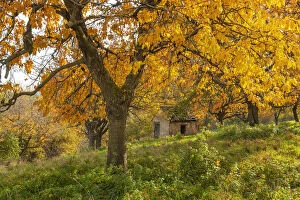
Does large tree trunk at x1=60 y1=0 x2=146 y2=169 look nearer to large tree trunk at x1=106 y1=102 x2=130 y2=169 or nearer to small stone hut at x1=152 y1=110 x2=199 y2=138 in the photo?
large tree trunk at x1=106 y1=102 x2=130 y2=169

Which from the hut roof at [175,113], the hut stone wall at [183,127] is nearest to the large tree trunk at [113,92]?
the hut roof at [175,113]

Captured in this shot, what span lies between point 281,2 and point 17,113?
33.1 metres

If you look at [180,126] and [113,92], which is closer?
[113,92]

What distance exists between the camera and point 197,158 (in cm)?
842

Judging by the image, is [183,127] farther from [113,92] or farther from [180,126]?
[113,92]

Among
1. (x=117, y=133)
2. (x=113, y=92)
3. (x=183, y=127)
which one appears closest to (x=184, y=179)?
(x=117, y=133)

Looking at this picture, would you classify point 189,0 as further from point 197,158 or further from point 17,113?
point 17,113

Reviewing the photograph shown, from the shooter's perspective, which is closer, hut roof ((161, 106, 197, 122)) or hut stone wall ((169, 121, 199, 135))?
hut roof ((161, 106, 197, 122))

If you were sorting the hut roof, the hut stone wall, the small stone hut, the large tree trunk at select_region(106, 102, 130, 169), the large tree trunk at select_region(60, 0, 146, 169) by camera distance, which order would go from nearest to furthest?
the large tree trunk at select_region(60, 0, 146, 169) < the large tree trunk at select_region(106, 102, 130, 169) < the hut roof < the small stone hut < the hut stone wall

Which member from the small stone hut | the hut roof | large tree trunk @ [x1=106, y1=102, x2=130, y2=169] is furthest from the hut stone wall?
large tree trunk @ [x1=106, y1=102, x2=130, y2=169]

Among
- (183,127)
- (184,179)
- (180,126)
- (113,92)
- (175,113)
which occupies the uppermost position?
(113,92)

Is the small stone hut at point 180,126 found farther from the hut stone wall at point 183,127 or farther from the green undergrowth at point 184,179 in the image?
the green undergrowth at point 184,179

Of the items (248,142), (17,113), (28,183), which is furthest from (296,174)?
(17,113)

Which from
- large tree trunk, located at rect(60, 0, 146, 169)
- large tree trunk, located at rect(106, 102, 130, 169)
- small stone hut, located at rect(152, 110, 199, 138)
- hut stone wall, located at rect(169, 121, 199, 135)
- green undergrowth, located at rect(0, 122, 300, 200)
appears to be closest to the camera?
green undergrowth, located at rect(0, 122, 300, 200)
